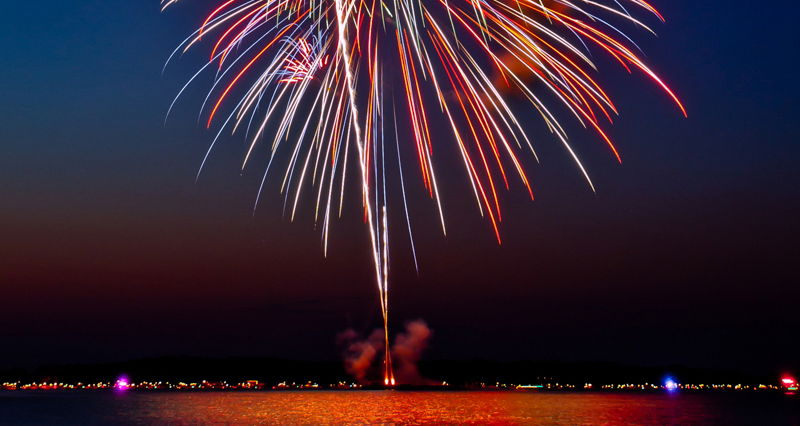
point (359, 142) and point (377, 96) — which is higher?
point (377, 96)

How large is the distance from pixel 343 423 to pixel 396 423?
4.27 metres

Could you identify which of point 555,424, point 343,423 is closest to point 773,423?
point 555,424

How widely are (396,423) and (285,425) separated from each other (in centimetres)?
914

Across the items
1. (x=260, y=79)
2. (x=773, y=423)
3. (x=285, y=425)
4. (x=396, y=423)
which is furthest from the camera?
(x=773, y=423)

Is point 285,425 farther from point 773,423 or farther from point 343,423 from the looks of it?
point 773,423

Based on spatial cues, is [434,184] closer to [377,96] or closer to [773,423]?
[377,96]

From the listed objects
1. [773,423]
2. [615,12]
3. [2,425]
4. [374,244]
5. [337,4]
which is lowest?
[773,423]

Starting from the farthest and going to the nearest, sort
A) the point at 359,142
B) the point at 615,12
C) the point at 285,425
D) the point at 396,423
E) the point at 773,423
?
1. the point at 773,423
2. the point at 396,423
3. the point at 285,425
4. the point at 359,142
5. the point at 615,12

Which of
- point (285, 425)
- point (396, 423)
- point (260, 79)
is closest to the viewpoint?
point (260, 79)

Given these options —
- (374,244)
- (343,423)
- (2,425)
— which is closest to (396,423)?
(343,423)

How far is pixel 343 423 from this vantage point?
55.4 metres

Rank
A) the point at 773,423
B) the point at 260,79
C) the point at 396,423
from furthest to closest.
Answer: the point at 773,423 < the point at 396,423 < the point at 260,79

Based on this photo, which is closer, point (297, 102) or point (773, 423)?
point (297, 102)

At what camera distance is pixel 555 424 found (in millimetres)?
55406
